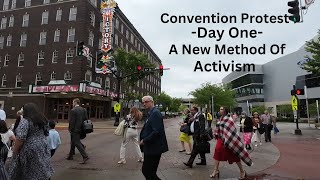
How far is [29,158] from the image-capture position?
4.62 metres

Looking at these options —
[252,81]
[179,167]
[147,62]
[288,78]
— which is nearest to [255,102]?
[252,81]

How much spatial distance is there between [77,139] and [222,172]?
172 inches

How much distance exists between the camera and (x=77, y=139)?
9.23m

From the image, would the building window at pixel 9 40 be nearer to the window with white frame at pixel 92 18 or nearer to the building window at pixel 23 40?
the building window at pixel 23 40

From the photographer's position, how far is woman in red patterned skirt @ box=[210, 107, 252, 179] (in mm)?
6977

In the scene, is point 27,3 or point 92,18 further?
point 27,3

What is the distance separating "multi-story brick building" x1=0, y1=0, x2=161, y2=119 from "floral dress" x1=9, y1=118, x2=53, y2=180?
102 feet

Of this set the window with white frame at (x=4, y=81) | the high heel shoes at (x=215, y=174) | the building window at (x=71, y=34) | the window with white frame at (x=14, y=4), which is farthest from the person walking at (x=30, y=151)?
the window with white frame at (x=14, y=4)

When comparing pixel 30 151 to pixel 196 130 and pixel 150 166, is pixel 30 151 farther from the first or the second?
pixel 196 130

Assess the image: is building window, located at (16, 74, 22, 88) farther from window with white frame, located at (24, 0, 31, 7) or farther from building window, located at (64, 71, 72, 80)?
window with white frame, located at (24, 0, 31, 7)

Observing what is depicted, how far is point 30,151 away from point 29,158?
11cm

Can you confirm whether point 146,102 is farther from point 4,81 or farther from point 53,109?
point 4,81

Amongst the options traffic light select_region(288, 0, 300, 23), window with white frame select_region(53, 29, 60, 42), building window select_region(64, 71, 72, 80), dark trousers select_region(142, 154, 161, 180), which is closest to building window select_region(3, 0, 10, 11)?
window with white frame select_region(53, 29, 60, 42)

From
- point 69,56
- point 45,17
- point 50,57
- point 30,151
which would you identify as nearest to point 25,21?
point 45,17
